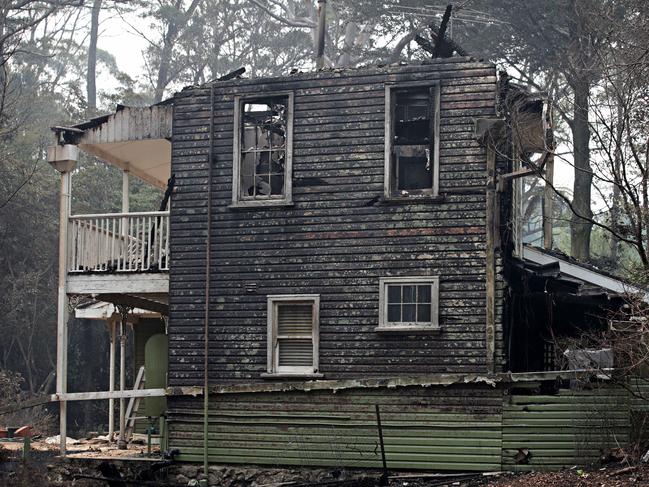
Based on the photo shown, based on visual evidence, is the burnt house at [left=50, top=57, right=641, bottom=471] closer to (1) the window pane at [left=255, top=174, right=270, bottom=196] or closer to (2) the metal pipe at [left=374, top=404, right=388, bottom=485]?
(1) the window pane at [left=255, top=174, right=270, bottom=196]

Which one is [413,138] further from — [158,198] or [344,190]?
[158,198]

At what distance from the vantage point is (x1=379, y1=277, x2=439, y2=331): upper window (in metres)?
17.5

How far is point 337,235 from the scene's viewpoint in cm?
1820

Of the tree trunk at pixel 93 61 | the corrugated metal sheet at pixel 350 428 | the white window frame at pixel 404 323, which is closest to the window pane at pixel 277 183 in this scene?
the white window frame at pixel 404 323

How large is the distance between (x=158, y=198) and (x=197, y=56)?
11157 millimetres

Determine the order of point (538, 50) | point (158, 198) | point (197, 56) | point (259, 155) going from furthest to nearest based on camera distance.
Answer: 1. point (197, 56)
2. point (158, 198)
3. point (538, 50)
4. point (259, 155)

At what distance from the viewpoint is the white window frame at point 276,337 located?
1797cm

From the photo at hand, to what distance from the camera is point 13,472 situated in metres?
18.8

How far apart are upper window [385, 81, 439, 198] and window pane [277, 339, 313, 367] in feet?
9.61

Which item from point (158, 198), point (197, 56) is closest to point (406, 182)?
point (158, 198)

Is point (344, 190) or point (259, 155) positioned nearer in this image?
point (344, 190)

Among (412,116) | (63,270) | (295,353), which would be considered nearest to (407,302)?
(295,353)

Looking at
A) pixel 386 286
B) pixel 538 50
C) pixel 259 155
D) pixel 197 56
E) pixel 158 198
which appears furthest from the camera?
pixel 197 56

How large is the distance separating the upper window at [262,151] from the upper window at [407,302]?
2.40 meters
